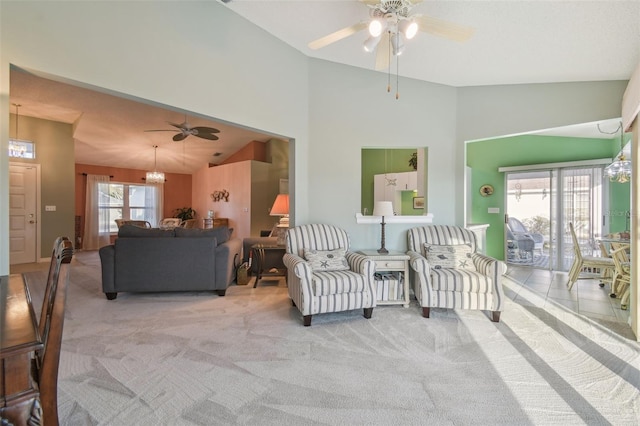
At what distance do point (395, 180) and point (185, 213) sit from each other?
6666 millimetres

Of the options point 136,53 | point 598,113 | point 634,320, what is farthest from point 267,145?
point 634,320

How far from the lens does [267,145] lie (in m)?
8.20

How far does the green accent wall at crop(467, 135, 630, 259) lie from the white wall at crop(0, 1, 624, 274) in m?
2.84

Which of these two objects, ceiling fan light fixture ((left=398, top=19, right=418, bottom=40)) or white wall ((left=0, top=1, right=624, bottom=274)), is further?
white wall ((left=0, top=1, right=624, bottom=274))

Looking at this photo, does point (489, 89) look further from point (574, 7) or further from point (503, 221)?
point (503, 221)

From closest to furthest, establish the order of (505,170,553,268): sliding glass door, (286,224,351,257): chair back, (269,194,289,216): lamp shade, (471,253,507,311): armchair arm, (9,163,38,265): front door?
(471,253,507,311): armchair arm
(286,224,351,257): chair back
(269,194,289,216): lamp shade
(9,163,38,265): front door
(505,170,553,268): sliding glass door

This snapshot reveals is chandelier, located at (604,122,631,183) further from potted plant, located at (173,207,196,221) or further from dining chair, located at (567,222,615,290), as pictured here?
potted plant, located at (173,207,196,221)

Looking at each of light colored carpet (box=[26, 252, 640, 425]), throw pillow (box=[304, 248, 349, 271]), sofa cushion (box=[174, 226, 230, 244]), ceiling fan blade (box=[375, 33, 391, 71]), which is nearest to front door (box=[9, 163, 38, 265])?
light colored carpet (box=[26, 252, 640, 425])

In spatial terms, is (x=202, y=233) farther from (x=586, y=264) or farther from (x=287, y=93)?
(x=586, y=264)

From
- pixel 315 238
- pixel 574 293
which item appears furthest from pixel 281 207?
pixel 574 293

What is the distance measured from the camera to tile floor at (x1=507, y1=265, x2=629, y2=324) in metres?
3.39

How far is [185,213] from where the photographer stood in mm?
9586

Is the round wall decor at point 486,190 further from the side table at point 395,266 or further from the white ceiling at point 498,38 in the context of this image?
the side table at point 395,266

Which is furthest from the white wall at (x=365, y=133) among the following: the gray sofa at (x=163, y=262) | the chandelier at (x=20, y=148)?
the chandelier at (x=20, y=148)
